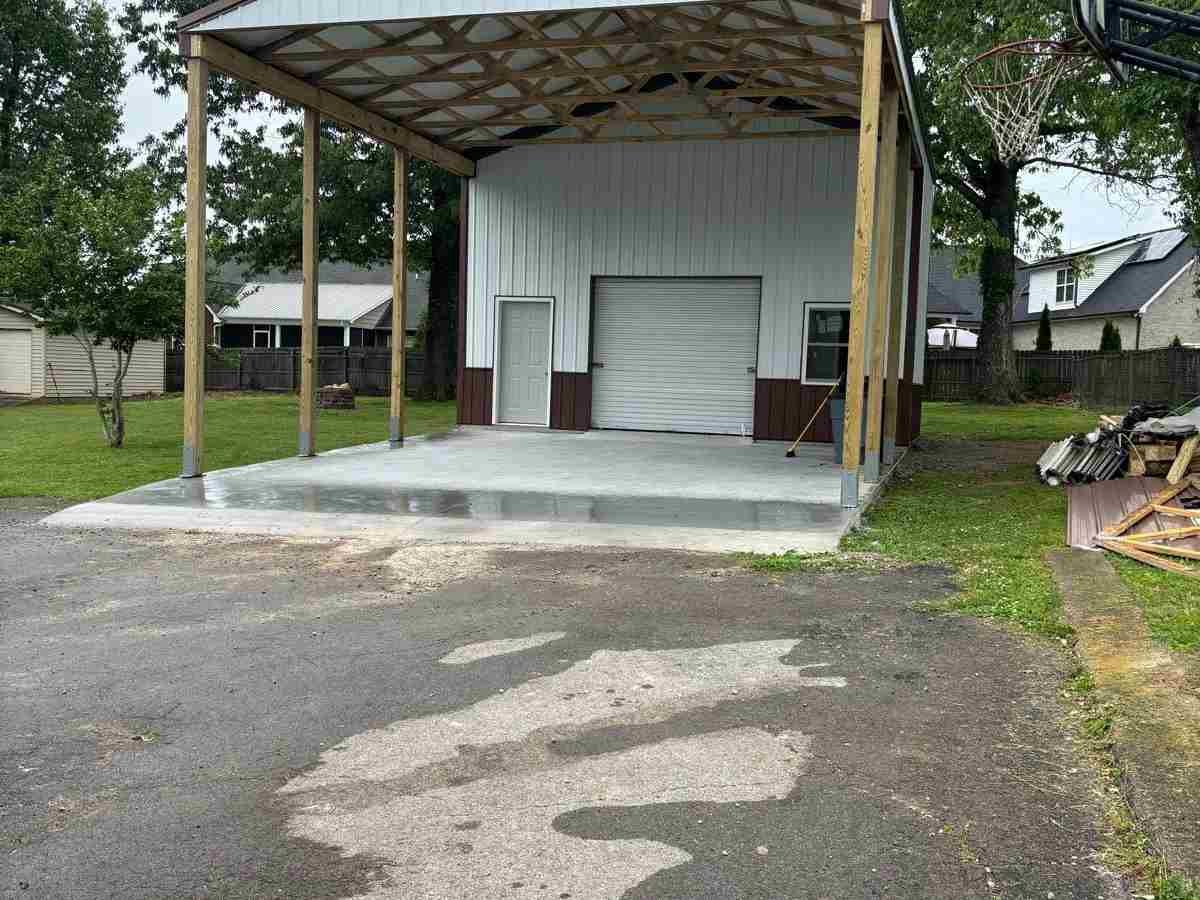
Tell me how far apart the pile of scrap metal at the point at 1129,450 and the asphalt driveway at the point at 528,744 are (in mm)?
5146

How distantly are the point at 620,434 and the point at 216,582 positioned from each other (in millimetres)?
10957

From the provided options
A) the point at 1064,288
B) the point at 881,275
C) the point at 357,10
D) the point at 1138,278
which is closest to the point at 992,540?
the point at 881,275

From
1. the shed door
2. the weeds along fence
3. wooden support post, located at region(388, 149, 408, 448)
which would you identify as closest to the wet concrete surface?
wooden support post, located at region(388, 149, 408, 448)

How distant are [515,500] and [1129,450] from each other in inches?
244

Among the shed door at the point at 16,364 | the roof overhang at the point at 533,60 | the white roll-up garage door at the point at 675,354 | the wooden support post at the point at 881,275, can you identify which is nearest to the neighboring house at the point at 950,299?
the white roll-up garage door at the point at 675,354

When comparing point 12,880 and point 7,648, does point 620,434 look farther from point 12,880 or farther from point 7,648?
point 12,880

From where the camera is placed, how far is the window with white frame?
16406 mm

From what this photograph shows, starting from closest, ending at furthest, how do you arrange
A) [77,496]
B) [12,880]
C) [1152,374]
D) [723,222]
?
[12,880] < [77,496] < [723,222] < [1152,374]

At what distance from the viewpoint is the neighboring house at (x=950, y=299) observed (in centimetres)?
4425

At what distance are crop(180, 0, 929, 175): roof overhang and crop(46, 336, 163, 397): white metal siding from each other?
1877cm

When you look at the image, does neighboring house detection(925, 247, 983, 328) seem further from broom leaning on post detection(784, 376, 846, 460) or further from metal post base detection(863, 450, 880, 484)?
metal post base detection(863, 450, 880, 484)

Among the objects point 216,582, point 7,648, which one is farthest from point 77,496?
point 7,648

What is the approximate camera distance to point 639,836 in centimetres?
332

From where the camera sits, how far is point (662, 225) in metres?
17.2
